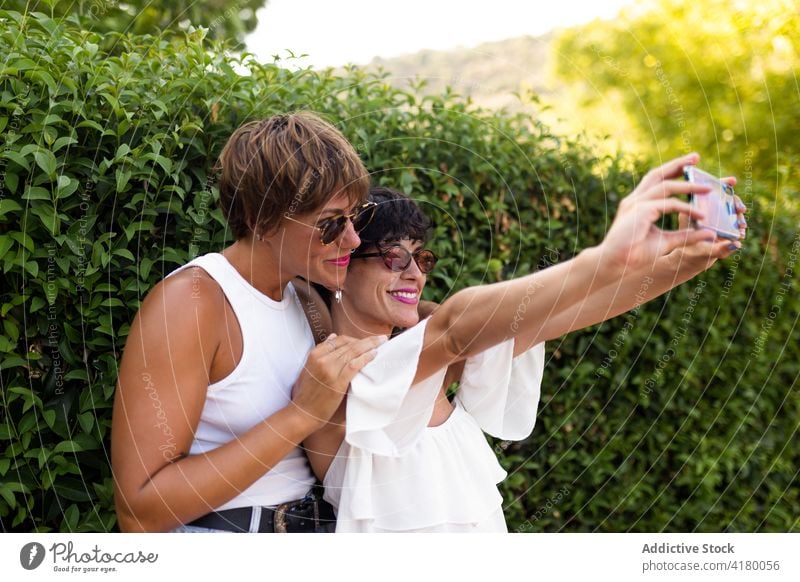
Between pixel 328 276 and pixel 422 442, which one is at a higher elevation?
pixel 328 276

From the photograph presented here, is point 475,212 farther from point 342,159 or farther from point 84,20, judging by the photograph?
point 84,20

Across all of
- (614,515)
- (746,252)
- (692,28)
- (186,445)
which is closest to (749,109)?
(692,28)

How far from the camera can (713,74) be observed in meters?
8.92

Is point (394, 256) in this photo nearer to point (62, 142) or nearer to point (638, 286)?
point (638, 286)

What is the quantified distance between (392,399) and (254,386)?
0.36 m

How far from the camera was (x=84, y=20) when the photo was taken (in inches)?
104

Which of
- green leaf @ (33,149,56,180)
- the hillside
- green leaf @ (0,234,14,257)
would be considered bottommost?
green leaf @ (0,234,14,257)

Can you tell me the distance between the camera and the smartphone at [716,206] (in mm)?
1780

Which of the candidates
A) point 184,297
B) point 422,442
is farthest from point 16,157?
point 422,442

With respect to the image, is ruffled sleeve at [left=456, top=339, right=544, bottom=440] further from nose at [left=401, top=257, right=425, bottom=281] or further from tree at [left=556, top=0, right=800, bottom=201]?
tree at [left=556, top=0, right=800, bottom=201]

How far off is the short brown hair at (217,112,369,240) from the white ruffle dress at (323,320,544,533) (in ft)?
1.43

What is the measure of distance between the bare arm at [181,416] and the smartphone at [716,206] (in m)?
0.85

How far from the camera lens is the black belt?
6.52 ft

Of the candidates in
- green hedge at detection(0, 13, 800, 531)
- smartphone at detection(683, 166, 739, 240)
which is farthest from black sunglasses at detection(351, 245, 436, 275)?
smartphone at detection(683, 166, 739, 240)
